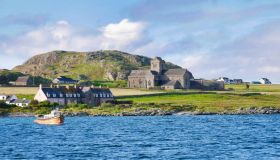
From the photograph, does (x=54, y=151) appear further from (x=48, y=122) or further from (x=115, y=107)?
(x=115, y=107)

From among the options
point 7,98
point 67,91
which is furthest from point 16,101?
point 67,91

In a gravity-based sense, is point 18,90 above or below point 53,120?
above

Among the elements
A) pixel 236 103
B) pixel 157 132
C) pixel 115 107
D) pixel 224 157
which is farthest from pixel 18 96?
pixel 224 157

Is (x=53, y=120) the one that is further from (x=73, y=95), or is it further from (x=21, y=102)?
(x=73, y=95)

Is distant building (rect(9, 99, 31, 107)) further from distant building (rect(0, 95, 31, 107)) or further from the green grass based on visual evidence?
the green grass

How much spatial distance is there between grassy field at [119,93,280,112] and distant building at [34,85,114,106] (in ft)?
33.3

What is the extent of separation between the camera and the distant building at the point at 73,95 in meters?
158

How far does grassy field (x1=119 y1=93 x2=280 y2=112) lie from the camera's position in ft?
522

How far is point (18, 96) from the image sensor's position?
172 metres

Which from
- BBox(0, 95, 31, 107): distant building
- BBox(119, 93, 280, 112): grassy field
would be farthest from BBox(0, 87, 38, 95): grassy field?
BBox(119, 93, 280, 112): grassy field

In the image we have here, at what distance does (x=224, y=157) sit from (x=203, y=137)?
2101 cm

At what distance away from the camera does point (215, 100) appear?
17712 cm

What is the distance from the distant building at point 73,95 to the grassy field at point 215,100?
399 inches

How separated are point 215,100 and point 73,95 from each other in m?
44.8
